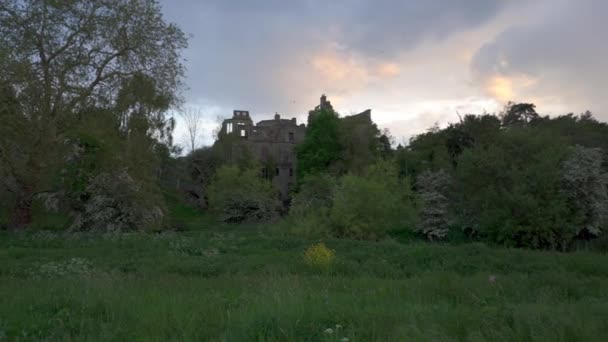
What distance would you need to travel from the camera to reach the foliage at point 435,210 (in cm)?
3366

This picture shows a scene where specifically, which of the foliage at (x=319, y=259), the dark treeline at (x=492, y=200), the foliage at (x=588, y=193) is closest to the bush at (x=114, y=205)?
the dark treeline at (x=492, y=200)

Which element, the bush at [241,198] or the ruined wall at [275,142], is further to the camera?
the ruined wall at [275,142]

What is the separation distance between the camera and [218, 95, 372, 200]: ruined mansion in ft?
250

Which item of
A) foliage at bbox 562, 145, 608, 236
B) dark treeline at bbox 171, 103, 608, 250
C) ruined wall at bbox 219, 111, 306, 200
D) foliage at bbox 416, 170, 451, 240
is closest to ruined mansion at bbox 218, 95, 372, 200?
ruined wall at bbox 219, 111, 306, 200

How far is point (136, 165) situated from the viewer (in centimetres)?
2958

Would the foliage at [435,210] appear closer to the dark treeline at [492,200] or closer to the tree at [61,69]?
the dark treeline at [492,200]

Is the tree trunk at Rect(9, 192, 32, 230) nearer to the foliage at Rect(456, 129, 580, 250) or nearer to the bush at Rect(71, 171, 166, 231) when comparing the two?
the bush at Rect(71, 171, 166, 231)

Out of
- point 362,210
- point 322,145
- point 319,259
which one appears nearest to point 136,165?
point 362,210

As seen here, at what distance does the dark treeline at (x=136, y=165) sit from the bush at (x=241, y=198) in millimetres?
15774

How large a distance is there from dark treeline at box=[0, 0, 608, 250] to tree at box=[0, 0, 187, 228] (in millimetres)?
56

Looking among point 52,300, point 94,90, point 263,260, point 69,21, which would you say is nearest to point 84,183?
point 94,90

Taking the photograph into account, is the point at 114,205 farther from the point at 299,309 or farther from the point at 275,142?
the point at 275,142

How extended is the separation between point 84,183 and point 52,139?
6.64 m

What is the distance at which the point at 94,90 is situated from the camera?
26.2m
